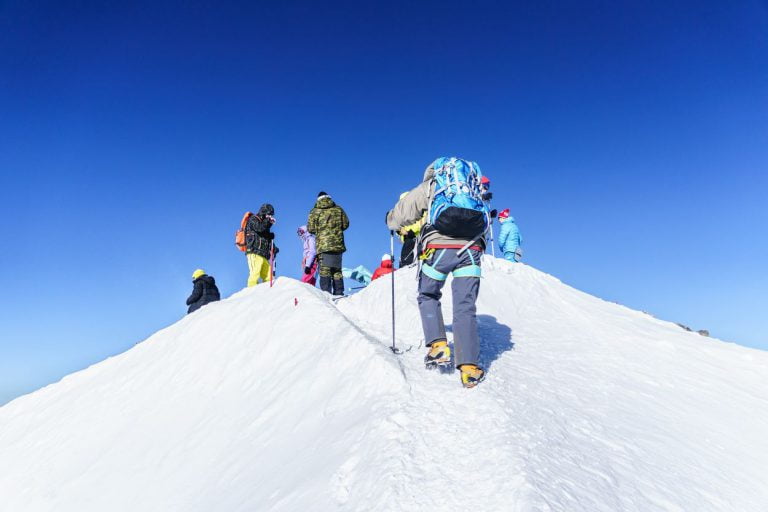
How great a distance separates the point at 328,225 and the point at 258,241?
2.17 m

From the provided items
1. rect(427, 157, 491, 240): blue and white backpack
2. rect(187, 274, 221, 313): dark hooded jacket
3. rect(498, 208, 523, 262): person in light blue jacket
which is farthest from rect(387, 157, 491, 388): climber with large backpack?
rect(498, 208, 523, 262): person in light blue jacket

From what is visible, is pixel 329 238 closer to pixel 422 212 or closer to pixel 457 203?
pixel 422 212

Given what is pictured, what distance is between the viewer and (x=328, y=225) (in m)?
10.6

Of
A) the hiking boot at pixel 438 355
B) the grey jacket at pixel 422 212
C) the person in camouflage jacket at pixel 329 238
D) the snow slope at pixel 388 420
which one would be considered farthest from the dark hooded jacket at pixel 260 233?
the hiking boot at pixel 438 355

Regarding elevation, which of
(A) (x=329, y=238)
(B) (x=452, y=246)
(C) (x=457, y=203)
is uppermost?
(A) (x=329, y=238)

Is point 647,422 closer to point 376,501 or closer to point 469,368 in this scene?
point 469,368

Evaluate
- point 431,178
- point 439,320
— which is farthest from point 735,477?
point 431,178

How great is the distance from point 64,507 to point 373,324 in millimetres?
4689

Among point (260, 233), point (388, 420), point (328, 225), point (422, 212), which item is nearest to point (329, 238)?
point (328, 225)

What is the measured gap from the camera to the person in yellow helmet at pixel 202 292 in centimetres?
1203

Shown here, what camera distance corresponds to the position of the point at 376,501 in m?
2.69

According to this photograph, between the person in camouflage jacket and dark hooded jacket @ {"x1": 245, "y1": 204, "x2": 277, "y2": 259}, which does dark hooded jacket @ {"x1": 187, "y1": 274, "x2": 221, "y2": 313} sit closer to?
dark hooded jacket @ {"x1": 245, "y1": 204, "x2": 277, "y2": 259}

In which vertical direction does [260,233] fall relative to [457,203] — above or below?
above

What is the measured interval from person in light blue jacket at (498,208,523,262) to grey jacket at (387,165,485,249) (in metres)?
10.7
